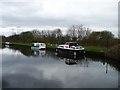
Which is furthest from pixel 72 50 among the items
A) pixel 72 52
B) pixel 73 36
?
pixel 73 36

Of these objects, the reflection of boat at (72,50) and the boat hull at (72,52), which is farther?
the reflection of boat at (72,50)

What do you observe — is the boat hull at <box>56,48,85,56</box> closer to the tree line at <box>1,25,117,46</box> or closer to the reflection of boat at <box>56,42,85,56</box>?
the reflection of boat at <box>56,42,85,56</box>

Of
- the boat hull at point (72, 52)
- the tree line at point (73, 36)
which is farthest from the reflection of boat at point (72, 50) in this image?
the tree line at point (73, 36)

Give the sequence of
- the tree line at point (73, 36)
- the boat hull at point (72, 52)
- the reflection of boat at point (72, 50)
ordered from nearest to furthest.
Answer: the boat hull at point (72, 52) → the reflection of boat at point (72, 50) → the tree line at point (73, 36)

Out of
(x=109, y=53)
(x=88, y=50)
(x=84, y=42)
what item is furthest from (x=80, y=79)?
(x=84, y=42)

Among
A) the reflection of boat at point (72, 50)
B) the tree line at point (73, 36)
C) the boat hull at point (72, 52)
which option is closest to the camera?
the boat hull at point (72, 52)

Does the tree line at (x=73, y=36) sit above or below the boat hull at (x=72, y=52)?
above

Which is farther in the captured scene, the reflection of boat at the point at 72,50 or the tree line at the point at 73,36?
the tree line at the point at 73,36

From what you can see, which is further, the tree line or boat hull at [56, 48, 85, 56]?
the tree line

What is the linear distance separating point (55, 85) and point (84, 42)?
30.0 meters

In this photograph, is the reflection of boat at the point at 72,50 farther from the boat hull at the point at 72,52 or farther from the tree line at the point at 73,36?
the tree line at the point at 73,36

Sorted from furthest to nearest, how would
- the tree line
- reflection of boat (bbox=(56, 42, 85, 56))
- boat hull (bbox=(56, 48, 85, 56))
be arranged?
the tree line < reflection of boat (bbox=(56, 42, 85, 56)) < boat hull (bbox=(56, 48, 85, 56))

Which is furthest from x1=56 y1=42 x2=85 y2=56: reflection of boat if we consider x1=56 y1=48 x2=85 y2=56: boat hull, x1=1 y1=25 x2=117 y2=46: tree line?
x1=1 y1=25 x2=117 y2=46: tree line

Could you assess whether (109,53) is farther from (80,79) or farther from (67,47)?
(80,79)
